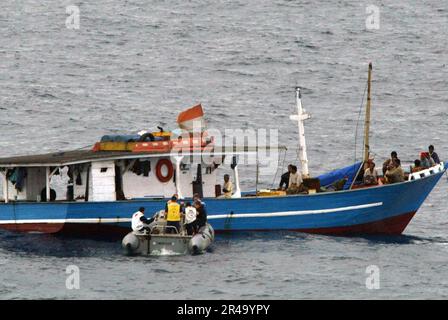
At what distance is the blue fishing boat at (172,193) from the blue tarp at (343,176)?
0.17 feet

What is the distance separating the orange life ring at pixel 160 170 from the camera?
178ft

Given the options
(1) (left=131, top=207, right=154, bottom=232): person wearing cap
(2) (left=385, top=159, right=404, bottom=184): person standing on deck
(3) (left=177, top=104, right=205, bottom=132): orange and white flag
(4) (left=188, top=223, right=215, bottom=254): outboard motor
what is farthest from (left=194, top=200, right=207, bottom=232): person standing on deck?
(2) (left=385, top=159, right=404, bottom=184): person standing on deck

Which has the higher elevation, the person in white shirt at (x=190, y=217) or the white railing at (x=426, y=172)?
the white railing at (x=426, y=172)

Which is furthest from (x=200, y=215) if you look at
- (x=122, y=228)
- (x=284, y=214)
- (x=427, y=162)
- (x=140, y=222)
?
(x=427, y=162)

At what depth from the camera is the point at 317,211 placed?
52969 millimetres

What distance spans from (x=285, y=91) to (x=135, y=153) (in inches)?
1550

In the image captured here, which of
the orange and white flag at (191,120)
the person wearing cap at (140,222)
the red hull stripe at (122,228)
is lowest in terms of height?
the red hull stripe at (122,228)

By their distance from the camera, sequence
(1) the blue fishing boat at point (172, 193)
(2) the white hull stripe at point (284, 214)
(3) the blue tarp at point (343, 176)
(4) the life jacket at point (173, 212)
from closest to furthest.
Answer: (4) the life jacket at point (173, 212) < (1) the blue fishing boat at point (172, 193) < (2) the white hull stripe at point (284, 214) < (3) the blue tarp at point (343, 176)

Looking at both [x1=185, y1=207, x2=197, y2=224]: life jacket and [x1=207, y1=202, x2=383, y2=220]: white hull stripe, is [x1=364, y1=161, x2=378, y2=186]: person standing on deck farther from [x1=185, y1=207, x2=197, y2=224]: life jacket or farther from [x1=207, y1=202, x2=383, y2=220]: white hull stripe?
[x1=185, y1=207, x2=197, y2=224]: life jacket

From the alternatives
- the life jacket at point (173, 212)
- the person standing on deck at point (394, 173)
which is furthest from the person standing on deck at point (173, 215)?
the person standing on deck at point (394, 173)

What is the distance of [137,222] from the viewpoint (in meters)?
49.5

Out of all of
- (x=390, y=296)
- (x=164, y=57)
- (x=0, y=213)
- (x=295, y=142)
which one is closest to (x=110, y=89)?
(x=164, y=57)

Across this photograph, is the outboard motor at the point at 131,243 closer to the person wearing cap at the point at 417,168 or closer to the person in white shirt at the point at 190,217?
the person in white shirt at the point at 190,217
